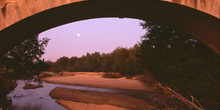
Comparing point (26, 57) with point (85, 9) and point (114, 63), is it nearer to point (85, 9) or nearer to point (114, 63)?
point (85, 9)

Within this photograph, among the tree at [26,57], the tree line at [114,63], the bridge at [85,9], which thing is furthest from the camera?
the tree line at [114,63]

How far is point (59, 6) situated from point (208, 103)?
1207 centimetres

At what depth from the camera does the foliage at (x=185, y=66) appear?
998 cm

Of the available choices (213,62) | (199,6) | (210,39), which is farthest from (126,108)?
(199,6)

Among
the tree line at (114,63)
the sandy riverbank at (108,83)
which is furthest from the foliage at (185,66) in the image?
the sandy riverbank at (108,83)

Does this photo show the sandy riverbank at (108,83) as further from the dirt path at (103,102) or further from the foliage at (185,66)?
the foliage at (185,66)

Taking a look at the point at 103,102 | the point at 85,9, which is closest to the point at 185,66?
the point at 85,9

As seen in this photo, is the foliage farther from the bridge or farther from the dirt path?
the bridge

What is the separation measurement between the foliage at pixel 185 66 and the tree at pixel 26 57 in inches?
348

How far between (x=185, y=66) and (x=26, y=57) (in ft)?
39.7

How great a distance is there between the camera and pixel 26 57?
13031 mm

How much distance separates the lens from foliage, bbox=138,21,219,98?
998cm

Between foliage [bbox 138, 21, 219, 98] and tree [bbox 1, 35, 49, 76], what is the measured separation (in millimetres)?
8842

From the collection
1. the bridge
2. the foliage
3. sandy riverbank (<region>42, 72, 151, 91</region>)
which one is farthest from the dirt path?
the bridge
